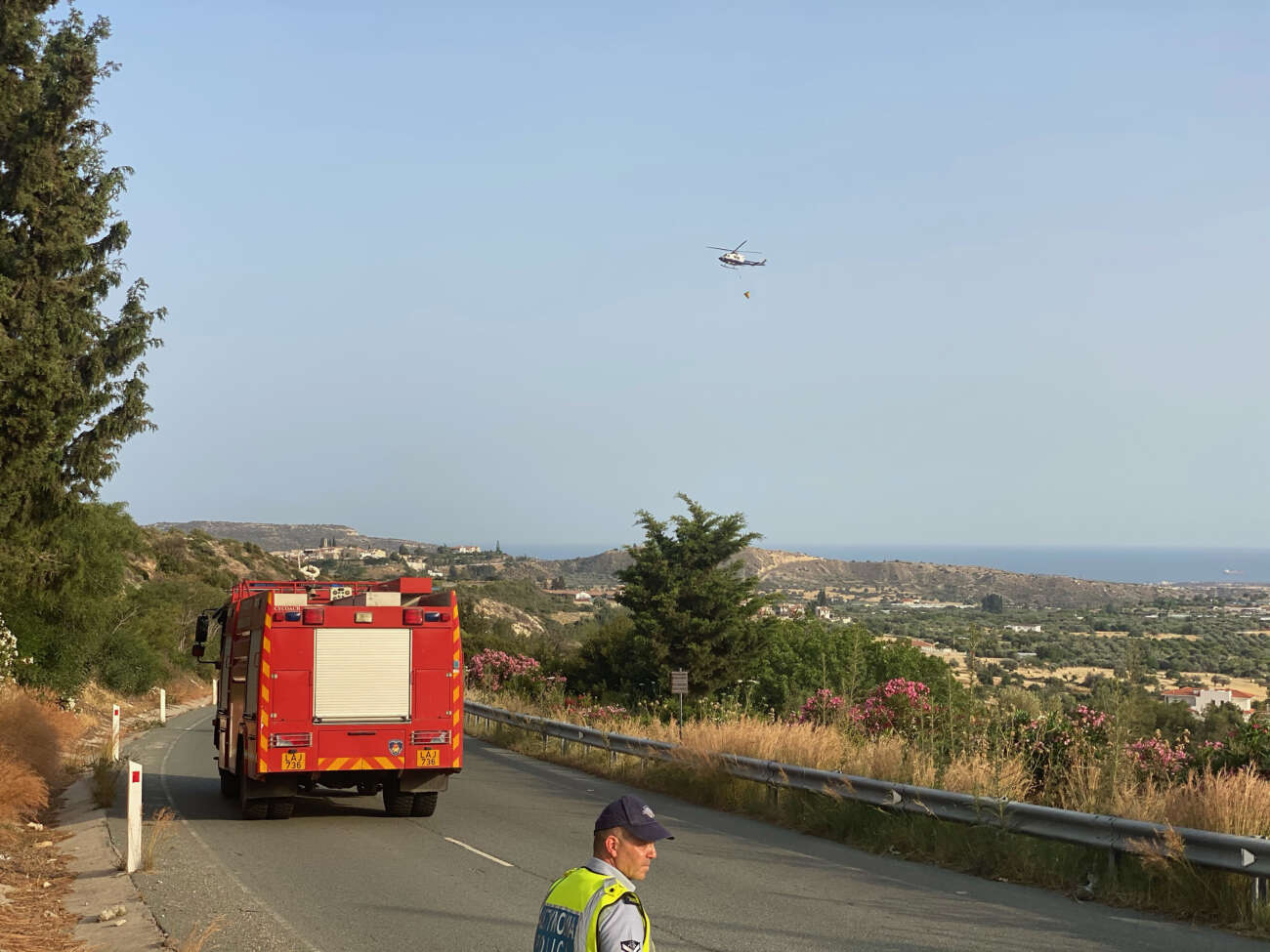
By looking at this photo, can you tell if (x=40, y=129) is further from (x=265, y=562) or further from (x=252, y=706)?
(x=265, y=562)

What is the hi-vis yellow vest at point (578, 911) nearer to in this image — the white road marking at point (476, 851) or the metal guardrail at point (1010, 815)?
the metal guardrail at point (1010, 815)

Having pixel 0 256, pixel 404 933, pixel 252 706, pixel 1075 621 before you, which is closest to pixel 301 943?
pixel 404 933

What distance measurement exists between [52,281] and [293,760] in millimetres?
13836

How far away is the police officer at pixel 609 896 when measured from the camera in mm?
3494

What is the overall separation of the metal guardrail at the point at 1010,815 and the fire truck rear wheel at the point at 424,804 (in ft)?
12.9

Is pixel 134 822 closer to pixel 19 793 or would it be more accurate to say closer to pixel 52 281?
pixel 19 793

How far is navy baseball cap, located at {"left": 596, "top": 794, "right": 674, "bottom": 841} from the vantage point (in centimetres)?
387

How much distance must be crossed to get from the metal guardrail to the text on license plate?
5.71 metres

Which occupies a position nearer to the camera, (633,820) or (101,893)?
(633,820)

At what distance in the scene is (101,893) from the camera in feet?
36.3

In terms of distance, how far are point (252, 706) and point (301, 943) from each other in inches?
244

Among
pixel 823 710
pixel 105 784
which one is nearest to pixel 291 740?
pixel 105 784

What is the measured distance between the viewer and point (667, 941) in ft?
29.3

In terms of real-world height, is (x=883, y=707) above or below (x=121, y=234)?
below
